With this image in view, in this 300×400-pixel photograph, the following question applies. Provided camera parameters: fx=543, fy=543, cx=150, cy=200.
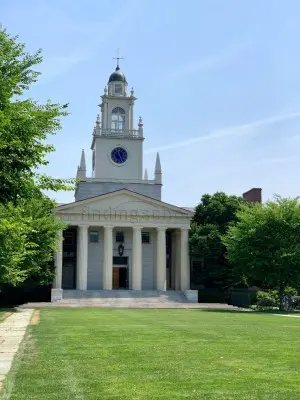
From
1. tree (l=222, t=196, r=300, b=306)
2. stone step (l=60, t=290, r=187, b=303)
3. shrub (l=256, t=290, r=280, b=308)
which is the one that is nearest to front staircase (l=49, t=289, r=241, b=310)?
stone step (l=60, t=290, r=187, b=303)

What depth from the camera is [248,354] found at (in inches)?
460

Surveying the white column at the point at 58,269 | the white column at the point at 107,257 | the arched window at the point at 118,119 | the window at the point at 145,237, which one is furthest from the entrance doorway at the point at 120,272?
the arched window at the point at 118,119

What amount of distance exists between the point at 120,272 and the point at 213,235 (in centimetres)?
1443

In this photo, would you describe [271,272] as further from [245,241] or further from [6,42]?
[6,42]

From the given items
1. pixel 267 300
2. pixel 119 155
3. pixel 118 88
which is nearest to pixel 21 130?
pixel 267 300

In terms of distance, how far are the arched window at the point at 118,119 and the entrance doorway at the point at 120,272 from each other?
19653 mm

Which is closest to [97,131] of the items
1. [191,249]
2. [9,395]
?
[191,249]

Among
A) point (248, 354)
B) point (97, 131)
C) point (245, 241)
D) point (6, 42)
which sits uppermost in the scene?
point (97, 131)

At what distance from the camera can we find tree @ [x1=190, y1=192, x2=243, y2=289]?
207ft

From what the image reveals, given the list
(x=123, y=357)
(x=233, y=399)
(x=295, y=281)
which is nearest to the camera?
(x=233, y=399)

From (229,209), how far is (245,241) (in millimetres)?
22255

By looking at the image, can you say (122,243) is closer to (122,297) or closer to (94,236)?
(94,236)

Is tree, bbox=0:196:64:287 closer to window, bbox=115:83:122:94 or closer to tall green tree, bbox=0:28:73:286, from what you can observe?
tall green tree, bbox=0:28:73:286

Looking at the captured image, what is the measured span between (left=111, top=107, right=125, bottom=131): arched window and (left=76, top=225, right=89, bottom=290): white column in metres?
19.0
